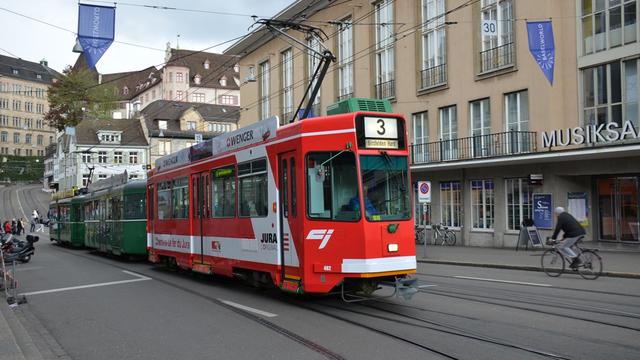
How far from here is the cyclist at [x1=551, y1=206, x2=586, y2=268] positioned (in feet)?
48.6

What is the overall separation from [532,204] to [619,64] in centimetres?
616

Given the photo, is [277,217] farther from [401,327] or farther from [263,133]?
[401,327]

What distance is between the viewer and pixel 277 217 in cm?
1055

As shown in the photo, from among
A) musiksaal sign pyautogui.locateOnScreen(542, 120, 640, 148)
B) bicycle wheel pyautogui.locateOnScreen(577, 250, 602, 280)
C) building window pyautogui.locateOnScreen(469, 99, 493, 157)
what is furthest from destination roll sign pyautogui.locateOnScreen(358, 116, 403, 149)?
building window pyautogui.locateOnScreen(469, 99, 493, 157)

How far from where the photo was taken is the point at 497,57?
26.4 meters

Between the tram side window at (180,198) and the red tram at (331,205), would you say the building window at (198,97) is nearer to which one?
the tram side window at (180,198)

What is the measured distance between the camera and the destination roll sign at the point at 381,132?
386 inches

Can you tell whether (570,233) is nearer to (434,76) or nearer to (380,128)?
(380,128)

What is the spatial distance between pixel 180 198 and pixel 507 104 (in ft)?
51.8

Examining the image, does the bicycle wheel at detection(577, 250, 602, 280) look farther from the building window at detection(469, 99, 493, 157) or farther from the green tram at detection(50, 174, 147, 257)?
the green tram at detection(50, 174, 147, 257)

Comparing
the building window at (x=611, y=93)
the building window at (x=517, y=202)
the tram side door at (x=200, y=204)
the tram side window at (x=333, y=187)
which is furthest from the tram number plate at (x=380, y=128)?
the building window at (x=517, y=202)

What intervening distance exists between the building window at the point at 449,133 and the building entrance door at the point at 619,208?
23.2ft

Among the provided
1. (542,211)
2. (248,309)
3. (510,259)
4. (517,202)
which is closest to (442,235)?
(517,202)

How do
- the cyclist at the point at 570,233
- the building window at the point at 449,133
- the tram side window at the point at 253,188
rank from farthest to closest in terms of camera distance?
the building window at the point at 449,133 → the cyclist at the point at 570,233 → the tram side window at the point at 253,188
